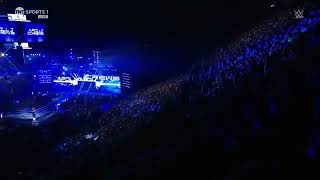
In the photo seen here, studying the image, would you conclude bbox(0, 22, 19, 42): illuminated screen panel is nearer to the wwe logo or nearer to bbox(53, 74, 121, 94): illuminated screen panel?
bbox(53, 74, 121, 94): illuminated screen panel

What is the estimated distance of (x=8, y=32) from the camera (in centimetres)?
3597

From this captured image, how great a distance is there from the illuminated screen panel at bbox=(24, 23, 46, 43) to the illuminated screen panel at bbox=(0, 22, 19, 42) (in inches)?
49.1

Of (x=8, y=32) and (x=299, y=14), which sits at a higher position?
(x=8, y=32)

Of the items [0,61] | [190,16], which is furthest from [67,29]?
[190,16]

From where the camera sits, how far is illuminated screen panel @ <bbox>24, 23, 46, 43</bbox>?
126ft

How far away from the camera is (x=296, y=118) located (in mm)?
6504

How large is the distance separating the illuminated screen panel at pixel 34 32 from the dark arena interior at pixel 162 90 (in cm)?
13

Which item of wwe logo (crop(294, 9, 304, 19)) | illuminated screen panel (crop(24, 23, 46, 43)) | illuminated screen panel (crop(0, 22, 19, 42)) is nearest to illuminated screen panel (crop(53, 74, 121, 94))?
illuminated screen panel (crop(0, 22, 19, 42))

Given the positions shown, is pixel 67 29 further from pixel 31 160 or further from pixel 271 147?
pixel 271 147

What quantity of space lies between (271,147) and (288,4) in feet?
51.6

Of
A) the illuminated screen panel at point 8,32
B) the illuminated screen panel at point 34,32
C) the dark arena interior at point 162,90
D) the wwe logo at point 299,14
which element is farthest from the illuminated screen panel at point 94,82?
the wwe logo at point 299,14

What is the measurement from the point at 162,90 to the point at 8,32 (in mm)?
25272

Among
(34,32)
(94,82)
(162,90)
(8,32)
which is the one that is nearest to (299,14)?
(162,90)

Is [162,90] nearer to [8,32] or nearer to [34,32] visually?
[8,32]
